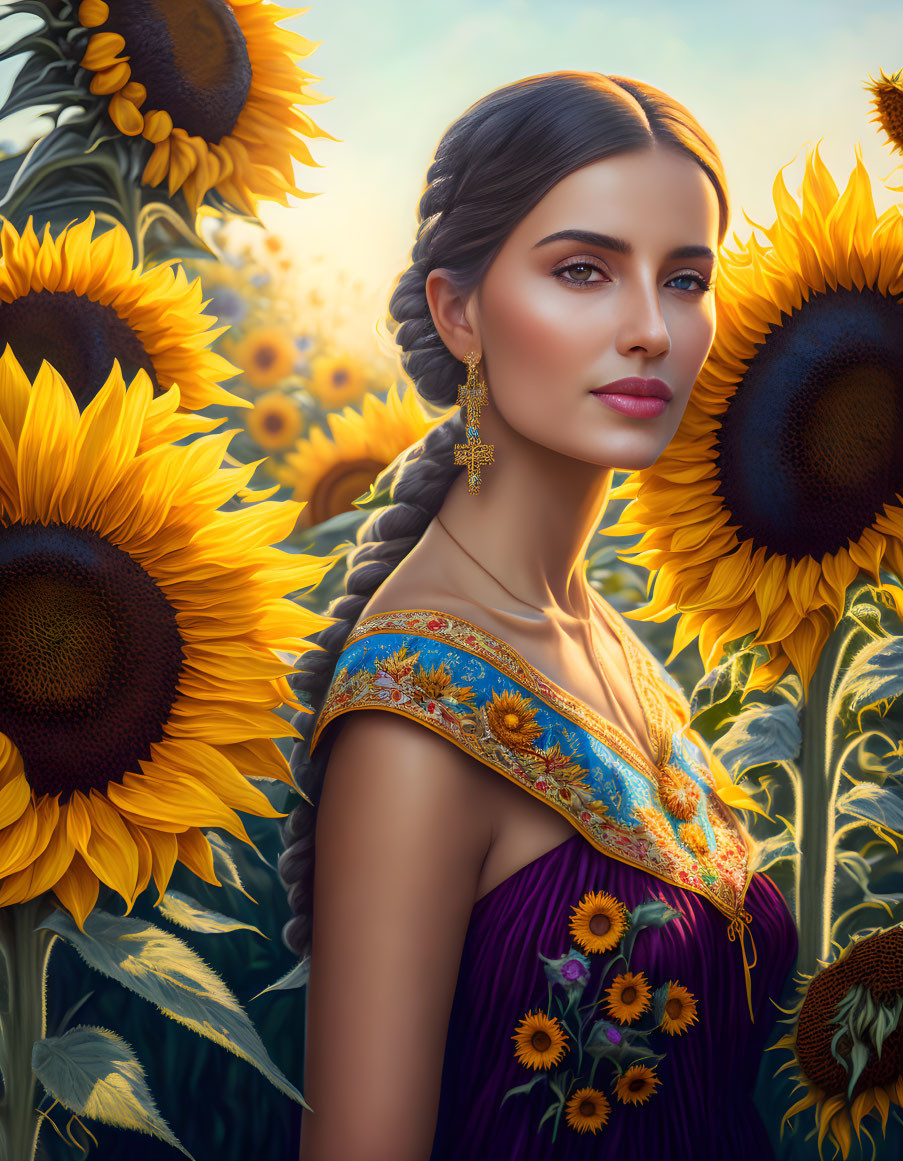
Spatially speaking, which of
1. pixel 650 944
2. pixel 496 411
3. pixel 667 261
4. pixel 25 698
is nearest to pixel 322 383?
pixel 496 411

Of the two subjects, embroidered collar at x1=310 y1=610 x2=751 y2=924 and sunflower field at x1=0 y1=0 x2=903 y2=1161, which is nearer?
sunflower field at x1=0 y1=0 x2=903 y2=1161

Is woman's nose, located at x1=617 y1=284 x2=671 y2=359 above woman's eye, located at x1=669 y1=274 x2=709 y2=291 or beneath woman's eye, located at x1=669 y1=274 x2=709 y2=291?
beneath

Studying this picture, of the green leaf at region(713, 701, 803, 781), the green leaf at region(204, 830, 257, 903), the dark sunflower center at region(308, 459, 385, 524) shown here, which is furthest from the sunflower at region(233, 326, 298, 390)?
the green leaf at region(713, 701, 803, 781)

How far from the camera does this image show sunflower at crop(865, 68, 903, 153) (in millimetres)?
1271

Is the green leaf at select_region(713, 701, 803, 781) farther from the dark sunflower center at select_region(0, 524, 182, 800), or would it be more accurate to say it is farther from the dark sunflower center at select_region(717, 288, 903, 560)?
the dark sunflower center at select_region(0, 524, 182, 800)

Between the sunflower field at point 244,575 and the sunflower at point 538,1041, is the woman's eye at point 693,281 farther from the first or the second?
the sunflower at point 538,1041

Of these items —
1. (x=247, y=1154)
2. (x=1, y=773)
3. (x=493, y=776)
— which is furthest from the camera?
(x=247, y=1154)

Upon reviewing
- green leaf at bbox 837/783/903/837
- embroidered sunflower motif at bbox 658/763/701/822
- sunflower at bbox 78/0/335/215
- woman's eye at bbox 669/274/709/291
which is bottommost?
embroidered sunflower motif at bbox 658/763/701/822

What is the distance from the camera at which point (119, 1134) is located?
107cm

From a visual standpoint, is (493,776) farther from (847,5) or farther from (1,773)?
(847,5)

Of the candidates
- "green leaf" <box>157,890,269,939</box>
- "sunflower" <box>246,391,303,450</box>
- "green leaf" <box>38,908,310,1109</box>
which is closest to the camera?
"green leaf" <box>38,908,310,1109</box>

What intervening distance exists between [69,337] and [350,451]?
0.34 metres

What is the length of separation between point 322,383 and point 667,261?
16.2 inches

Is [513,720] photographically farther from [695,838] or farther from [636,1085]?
[636,1085]
